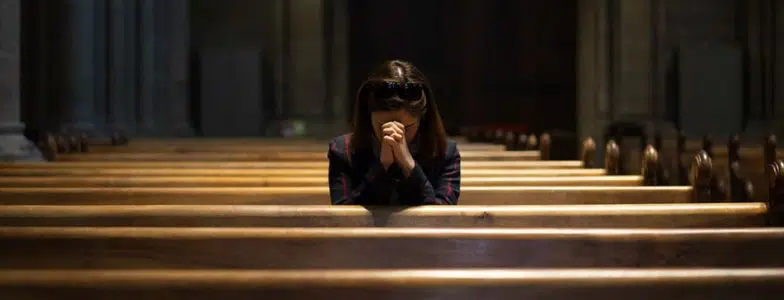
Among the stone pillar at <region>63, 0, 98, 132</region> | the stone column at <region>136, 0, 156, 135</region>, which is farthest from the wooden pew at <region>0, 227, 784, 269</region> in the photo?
the stone column at <region>136, 0, 156, 135</region>

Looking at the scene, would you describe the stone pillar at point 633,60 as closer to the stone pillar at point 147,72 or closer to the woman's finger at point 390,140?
the stone pillar at point 147,72

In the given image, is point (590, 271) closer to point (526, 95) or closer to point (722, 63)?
point (722, 63)

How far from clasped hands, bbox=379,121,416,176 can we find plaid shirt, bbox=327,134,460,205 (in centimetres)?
2

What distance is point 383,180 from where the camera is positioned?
2.73 meters

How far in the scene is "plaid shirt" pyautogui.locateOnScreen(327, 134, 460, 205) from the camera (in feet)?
8.98

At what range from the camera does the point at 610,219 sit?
2658mm

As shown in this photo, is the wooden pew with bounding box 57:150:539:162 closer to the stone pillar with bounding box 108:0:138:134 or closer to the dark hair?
the dark hair

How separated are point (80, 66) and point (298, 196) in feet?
22.3

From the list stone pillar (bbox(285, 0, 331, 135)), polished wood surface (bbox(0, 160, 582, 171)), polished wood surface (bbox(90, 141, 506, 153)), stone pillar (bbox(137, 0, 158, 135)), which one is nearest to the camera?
polished wood surface (bbox(0, 160, 582, 171))

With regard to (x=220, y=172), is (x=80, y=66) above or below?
above

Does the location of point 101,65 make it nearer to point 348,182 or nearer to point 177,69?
point 177,69

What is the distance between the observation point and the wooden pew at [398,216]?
2.57 meters

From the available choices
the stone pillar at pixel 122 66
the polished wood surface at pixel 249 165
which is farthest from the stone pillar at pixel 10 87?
the stone pillar at pixel 122 66

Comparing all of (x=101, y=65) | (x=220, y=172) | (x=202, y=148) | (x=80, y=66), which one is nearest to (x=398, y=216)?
(x=220, y=172)
